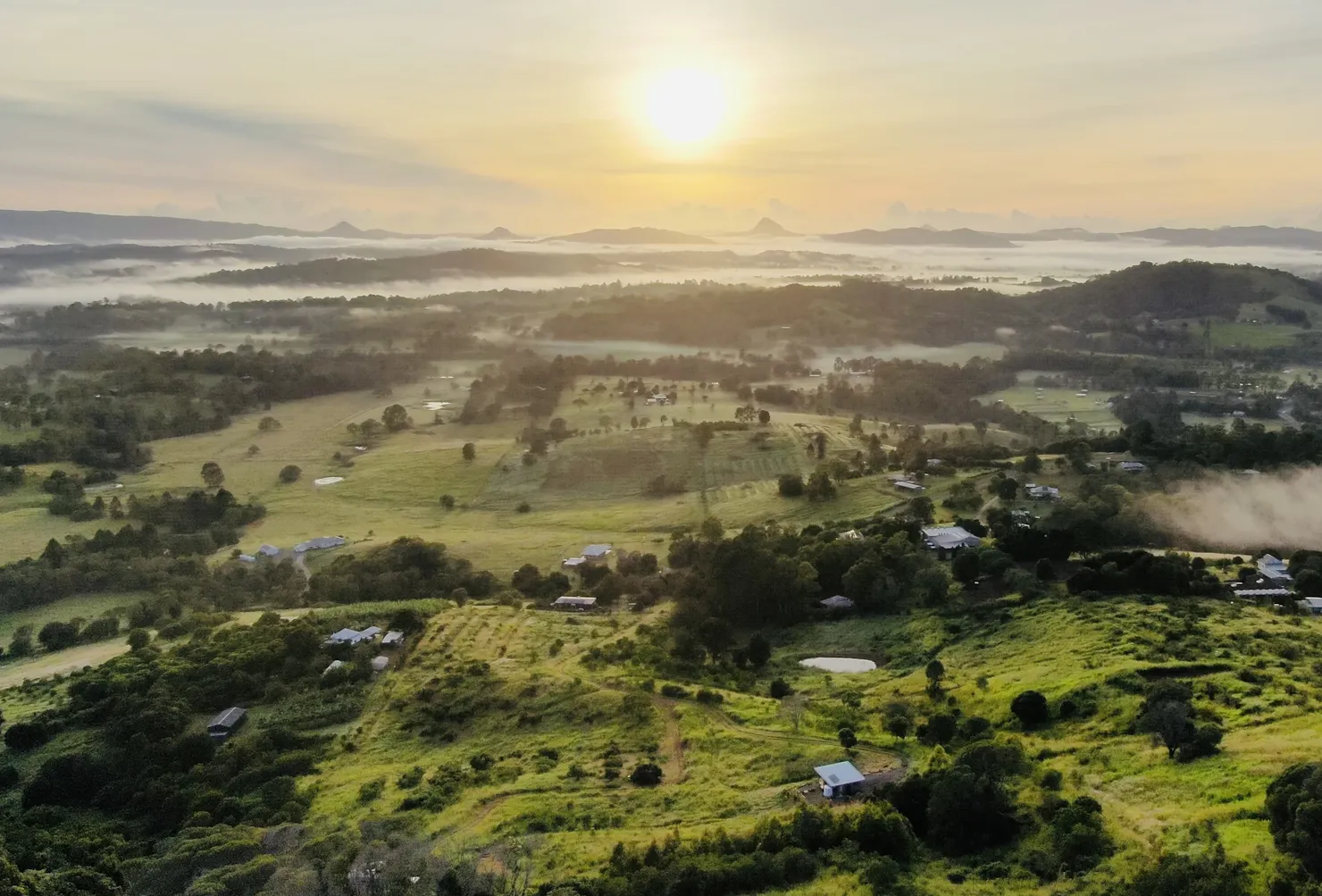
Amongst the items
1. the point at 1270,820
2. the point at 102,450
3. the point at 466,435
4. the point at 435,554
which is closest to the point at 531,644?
the point at 435,554

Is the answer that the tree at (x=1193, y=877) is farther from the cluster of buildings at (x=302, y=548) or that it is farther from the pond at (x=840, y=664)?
the cluster of buildings at (x=302, y=548)

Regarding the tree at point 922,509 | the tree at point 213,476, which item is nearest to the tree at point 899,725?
the tree at point 922,509

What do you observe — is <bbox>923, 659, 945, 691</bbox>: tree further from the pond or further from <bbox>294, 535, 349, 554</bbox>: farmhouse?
<bbox>294, 535, 349, 554</bbox>: farmhouse

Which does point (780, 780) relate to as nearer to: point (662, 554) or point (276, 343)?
point (662, 554)

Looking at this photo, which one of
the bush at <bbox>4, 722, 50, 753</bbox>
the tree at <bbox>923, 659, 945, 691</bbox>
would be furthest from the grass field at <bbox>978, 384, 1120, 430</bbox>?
the bush at <bbox>4, 722, 50, 753</bbox>

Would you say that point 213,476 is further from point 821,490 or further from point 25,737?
point 821,490

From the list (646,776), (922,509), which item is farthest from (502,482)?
(646,776)
